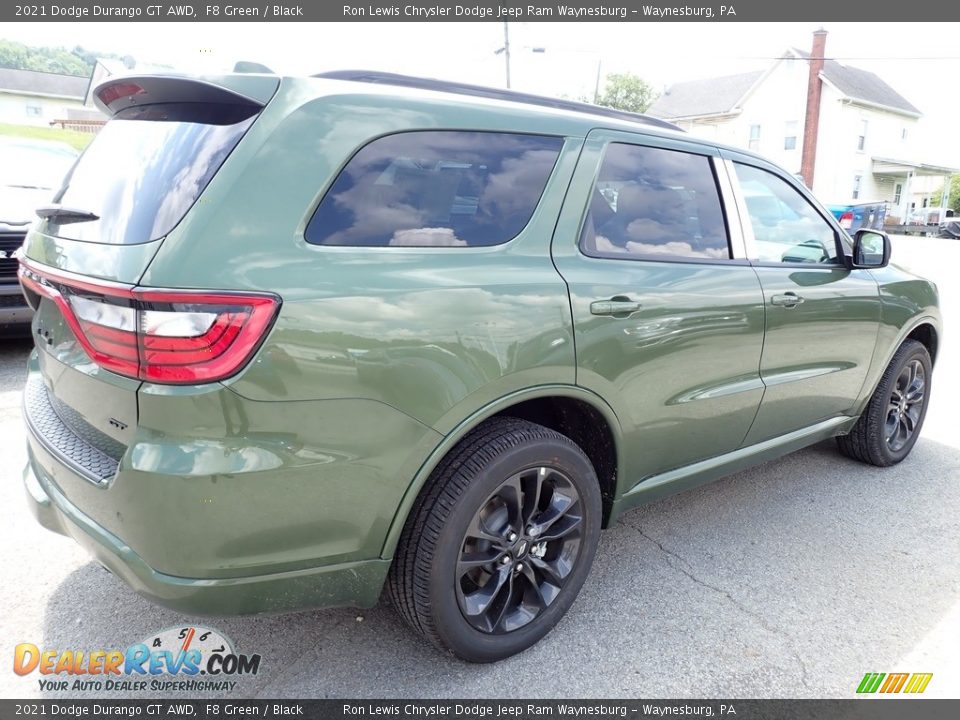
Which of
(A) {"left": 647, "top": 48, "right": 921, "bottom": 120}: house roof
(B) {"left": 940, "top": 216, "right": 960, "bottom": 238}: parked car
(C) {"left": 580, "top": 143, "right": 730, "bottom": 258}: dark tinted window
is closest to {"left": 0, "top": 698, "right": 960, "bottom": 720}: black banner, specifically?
(C) {"left": 580, "top": 143, "right": 730, "bottom": 258}: dark tinted window

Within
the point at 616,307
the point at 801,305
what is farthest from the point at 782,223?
the point at 616,307

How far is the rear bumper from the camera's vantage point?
182 cm

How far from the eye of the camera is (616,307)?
2.43 meters

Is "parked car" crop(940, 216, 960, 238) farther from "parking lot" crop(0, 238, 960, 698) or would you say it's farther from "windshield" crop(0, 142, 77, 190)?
"windshield" crop(0, 142, 77, 190)

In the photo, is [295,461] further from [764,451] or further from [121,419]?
[764,451]

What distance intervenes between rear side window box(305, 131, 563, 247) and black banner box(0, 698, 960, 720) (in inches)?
58.1

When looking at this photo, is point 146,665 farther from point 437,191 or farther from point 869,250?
point 869,250

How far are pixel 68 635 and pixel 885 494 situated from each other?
411cm

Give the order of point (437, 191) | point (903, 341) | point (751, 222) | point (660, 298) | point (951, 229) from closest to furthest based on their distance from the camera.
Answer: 1. point (437, 191)
2. point (660, 298)
3. point (751, 222)
4. point (903, 341)
5. point (951, 229)

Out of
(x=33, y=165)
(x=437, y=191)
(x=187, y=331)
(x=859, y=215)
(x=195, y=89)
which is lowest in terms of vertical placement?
(x=859, y=215)

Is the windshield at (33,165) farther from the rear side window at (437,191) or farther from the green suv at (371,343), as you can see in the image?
the rear side window at (437,191)

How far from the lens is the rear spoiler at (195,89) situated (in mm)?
1895

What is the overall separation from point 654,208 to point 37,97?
61971 millimetres

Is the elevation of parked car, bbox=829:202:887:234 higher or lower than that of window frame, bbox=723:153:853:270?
lower
